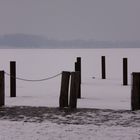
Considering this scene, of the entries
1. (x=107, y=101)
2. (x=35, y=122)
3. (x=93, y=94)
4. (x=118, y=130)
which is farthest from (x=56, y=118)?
(x=93, y=94)

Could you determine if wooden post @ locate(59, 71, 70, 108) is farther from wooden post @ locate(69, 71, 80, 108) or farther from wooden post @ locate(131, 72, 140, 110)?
wooden post @ locate(131, 72, 140, 110)

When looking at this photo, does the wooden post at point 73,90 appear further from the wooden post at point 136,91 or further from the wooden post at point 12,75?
the wooden post at point 12,75

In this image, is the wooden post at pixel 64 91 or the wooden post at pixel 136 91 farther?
the wooden post at pixel 64 91

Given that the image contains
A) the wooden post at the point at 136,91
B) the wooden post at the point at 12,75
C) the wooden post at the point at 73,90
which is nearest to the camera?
the wooden post at the point at 136,91

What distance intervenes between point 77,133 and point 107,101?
17.2ft

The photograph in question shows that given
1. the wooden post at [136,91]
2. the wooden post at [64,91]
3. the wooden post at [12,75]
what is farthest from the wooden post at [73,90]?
the wooden post at [12,75]

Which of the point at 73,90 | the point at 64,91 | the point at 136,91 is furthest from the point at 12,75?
the point at 136,91

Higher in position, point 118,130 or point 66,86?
point 66,86

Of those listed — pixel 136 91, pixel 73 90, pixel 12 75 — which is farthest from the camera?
pixel 12 75

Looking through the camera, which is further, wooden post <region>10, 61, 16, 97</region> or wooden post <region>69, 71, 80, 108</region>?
wooden post <region>10, 61, 16, 97</region>

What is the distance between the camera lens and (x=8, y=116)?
9117 millimetres

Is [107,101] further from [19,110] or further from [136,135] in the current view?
[136,135]

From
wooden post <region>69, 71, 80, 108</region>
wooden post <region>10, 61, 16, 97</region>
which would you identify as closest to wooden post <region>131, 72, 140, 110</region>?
wooden post <region>69, 71, 80, 108</region>

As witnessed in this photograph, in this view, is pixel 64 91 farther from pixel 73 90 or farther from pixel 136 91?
pixel 136 91
